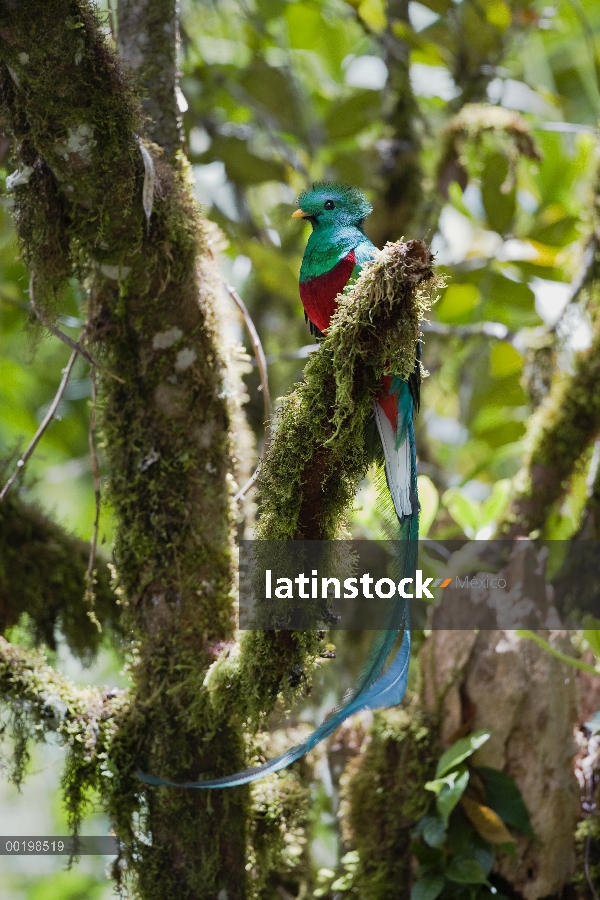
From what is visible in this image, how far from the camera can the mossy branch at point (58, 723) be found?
214cm

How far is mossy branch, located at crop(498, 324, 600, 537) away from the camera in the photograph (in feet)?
10.3

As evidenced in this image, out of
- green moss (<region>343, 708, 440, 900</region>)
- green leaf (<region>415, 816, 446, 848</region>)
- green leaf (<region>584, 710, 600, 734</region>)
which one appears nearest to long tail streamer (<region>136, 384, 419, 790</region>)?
green leaf (<region>415, 816, 446, 848</region>)

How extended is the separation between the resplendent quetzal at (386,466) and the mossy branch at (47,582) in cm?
102

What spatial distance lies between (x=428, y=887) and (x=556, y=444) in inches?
60.9

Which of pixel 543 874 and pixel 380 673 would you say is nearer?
pixel 380 673

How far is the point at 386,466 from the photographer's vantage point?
2.11 m

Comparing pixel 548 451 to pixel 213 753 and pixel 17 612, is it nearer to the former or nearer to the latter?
pixel 213 753

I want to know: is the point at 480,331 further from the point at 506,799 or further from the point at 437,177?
the point at 506,799

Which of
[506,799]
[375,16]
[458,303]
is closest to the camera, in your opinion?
[506,799]

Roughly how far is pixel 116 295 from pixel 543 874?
1.98 meters

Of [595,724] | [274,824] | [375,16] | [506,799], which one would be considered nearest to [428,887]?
[506,799]

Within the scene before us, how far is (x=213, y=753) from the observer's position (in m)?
2.16

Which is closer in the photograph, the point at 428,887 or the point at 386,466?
the point at 386,466

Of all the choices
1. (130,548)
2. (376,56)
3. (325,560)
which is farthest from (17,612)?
(376,56)
